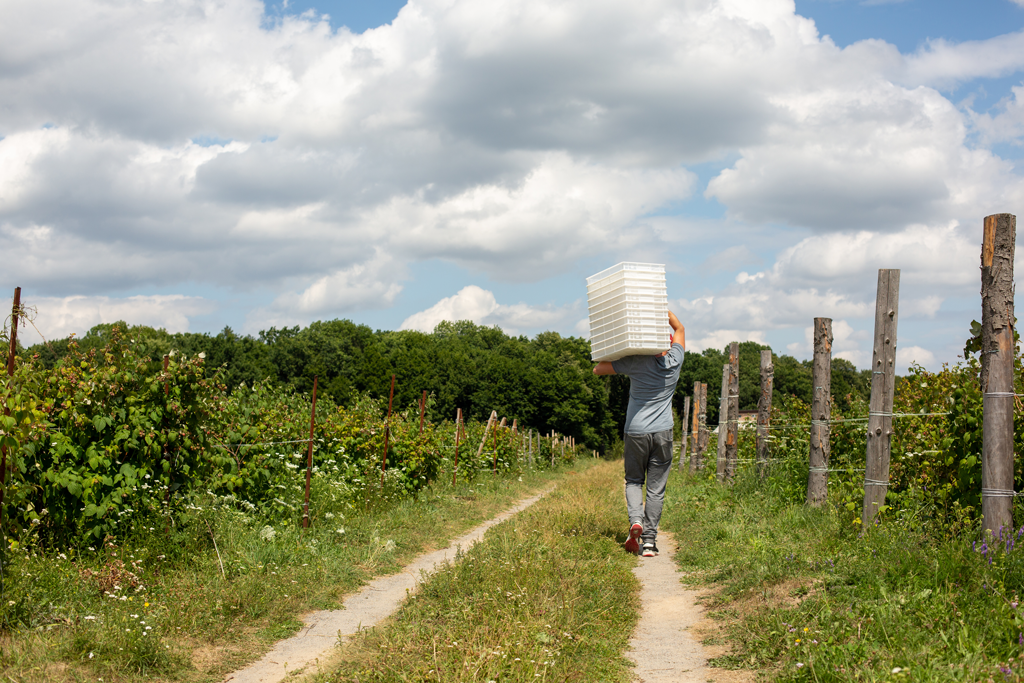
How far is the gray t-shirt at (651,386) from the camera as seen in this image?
23.7 feet

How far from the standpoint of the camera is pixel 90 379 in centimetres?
630

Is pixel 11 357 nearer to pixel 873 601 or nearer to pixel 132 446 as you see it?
pixel 132 446

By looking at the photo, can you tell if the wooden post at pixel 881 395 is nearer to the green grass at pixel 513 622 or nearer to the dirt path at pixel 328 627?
the green grass at pixel 513 622

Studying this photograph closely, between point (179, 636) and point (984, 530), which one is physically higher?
point (984, 530)

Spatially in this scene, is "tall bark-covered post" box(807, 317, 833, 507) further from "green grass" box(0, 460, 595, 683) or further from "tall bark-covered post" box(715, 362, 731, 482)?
"tall bark-covered post" box(715, 362, 731, 482)

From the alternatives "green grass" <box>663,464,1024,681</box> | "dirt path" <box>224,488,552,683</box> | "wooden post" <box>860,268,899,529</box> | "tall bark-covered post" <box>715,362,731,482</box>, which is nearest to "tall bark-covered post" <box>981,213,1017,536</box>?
"green grass" <box>663,464,1024,681</box>

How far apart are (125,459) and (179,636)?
2.16 metres

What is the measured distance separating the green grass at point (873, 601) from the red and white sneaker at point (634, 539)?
1.62ft

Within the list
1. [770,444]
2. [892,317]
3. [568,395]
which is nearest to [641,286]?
[892,317]

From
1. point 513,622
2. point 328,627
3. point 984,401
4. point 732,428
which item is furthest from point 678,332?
point 732,428

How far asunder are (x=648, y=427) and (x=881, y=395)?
7.45 feet

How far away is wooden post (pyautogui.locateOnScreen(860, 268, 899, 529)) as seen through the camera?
6.71 m

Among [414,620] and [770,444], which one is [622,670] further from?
[770,444]

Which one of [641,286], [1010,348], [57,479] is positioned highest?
[641,286]
